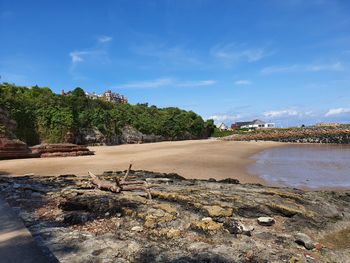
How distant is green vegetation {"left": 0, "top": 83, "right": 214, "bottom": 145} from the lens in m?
33.0

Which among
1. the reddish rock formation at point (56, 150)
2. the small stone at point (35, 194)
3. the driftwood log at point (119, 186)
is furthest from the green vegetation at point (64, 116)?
the driftwood log at point (119, 186)

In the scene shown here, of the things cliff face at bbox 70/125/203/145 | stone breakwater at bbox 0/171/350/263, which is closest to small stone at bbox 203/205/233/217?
stone breakwater at bbox 0/171/350/263

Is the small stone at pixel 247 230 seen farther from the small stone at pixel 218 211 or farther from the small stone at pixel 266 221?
the small stone at pixel 218 211

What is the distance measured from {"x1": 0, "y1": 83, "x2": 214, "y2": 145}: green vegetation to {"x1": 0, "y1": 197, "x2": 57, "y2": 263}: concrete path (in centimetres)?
2824

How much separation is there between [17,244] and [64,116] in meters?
32.6

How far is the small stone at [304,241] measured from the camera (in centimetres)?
561

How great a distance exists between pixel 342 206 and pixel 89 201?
6637 millimetres

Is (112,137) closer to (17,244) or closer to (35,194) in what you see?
(35,194)

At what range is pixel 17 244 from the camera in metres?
5.06

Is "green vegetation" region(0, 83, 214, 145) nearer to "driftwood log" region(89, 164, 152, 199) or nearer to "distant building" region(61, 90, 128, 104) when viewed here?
"distant building" region(61, 90, 128, 104)

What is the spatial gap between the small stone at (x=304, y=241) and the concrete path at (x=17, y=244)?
13.5ft

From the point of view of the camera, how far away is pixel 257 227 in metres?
6.42

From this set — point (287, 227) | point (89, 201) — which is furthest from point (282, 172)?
point (89, 201)

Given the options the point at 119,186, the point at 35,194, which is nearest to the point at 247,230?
the point at 119,186
